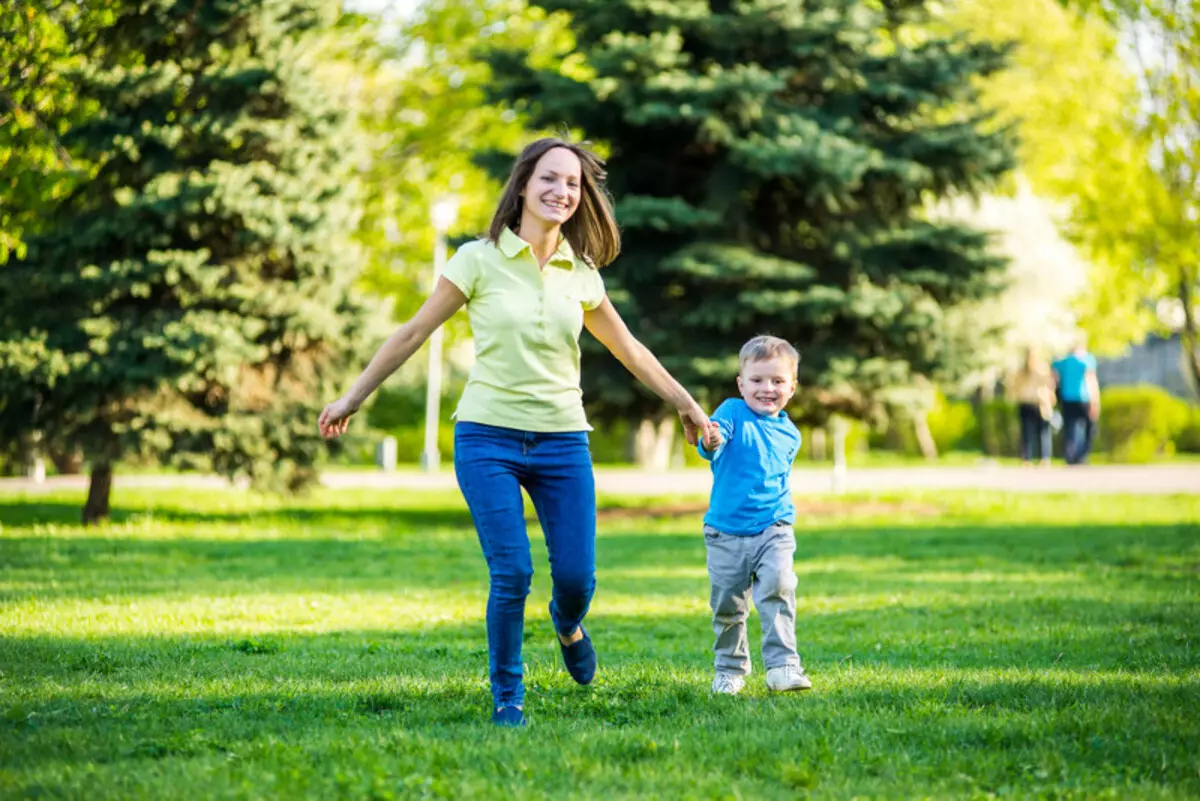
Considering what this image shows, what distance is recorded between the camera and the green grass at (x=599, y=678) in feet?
14.0

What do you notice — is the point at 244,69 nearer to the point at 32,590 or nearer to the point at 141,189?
the point at 141,189

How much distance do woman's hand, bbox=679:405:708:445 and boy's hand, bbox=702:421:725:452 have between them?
24mm

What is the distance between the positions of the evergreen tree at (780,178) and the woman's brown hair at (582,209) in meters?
9.43

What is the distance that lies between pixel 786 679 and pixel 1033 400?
19304mm

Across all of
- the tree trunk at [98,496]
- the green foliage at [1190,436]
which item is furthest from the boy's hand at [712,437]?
the green foliage at [1190,436]

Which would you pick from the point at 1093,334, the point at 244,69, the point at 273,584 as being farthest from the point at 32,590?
the point at 1093,334

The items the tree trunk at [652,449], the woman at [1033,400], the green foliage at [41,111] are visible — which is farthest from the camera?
the tree trunk at [652,449]

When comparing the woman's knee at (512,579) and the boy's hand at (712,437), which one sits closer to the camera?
the woman's knee at (512,579)

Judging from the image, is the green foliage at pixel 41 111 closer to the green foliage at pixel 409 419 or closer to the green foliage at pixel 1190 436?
the green foliage at pixel 409 419

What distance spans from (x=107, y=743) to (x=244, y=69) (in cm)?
1086

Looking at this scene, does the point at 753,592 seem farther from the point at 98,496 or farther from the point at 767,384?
the point at 98,496

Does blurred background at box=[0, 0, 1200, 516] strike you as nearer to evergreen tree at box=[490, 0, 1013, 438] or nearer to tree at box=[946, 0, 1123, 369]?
evergreen tree at box=[490, 0, 1013, 438]

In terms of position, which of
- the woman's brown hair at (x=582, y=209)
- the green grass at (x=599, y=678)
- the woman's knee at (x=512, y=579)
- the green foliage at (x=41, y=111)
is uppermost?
the green foliage at (x=41, y=111)

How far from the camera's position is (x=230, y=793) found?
3975mm
